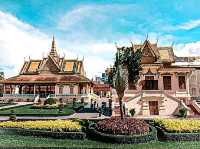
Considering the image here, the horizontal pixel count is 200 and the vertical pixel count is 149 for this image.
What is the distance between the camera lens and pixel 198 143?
1633cm

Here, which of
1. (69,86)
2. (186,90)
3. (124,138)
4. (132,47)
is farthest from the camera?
(69,86)

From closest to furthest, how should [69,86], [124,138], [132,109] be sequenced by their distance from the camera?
[124,138], [132,109], [69,86]

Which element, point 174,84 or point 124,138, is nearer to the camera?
point 124,138

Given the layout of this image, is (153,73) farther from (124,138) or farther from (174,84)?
(124,138)

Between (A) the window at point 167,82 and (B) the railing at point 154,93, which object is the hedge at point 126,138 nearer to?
(B) the railing at point 154,93

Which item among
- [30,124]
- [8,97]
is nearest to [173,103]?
[30,124]

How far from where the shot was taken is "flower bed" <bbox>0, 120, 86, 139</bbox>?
1719 cm

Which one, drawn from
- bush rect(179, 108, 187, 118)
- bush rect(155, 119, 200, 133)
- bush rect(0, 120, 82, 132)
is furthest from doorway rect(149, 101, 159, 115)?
bush rect(0, 120, 82, 132)

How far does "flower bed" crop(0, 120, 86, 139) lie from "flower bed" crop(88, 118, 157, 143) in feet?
3.50

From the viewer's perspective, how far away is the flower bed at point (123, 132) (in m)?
15.9

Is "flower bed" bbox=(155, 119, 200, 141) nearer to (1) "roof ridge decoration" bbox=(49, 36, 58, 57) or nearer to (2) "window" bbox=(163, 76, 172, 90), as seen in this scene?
(2) "window" bbox=(163, 76, 172, 90)

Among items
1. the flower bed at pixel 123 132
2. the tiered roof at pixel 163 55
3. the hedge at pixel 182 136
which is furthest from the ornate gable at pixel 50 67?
the hedge at pixel 182 136

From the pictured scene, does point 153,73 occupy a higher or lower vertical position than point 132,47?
lower

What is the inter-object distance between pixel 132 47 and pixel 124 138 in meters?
26.4
